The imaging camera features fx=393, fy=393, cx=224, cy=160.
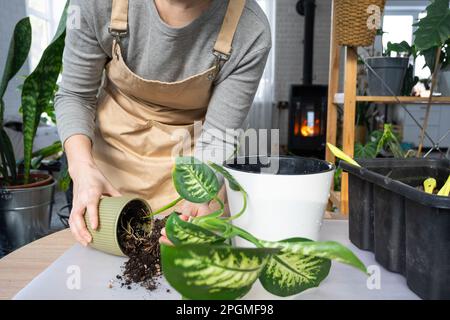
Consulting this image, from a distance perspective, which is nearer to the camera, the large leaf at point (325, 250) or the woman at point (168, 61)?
the large leaf at point (325, 250)

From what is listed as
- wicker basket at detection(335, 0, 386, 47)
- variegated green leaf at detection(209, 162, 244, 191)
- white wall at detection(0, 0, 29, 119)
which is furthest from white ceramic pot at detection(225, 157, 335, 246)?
white wall at detection(0, 0, 29, 119)

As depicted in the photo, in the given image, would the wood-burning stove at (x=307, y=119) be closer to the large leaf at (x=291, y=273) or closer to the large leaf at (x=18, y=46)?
the large leaf at (x=18, y=46)

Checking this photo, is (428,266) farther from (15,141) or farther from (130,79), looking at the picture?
(15,141)

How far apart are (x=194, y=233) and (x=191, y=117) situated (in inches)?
25.3

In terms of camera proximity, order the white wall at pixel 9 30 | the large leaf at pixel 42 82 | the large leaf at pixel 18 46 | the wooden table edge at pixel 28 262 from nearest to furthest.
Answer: the wooden table edge at pixel 28 262 < the large leaf at pixel 42 82 < the large leaf at pixel 18 46 < the white wall at pixel 9 30

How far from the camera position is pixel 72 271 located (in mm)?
451

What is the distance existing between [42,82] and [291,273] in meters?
1.23

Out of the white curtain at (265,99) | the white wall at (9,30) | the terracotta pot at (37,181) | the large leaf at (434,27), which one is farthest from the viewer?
the white curtain at (265,99)

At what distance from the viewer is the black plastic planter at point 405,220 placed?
1.20ft

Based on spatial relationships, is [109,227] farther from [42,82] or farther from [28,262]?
[42,82]

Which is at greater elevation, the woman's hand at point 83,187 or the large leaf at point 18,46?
the large leaf at point 18,46

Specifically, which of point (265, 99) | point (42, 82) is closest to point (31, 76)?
point (42, 82)

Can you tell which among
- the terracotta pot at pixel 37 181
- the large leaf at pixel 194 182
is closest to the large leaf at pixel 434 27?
the large leaf at pixel 194 182

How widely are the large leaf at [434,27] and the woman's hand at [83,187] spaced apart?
74 centimetres
